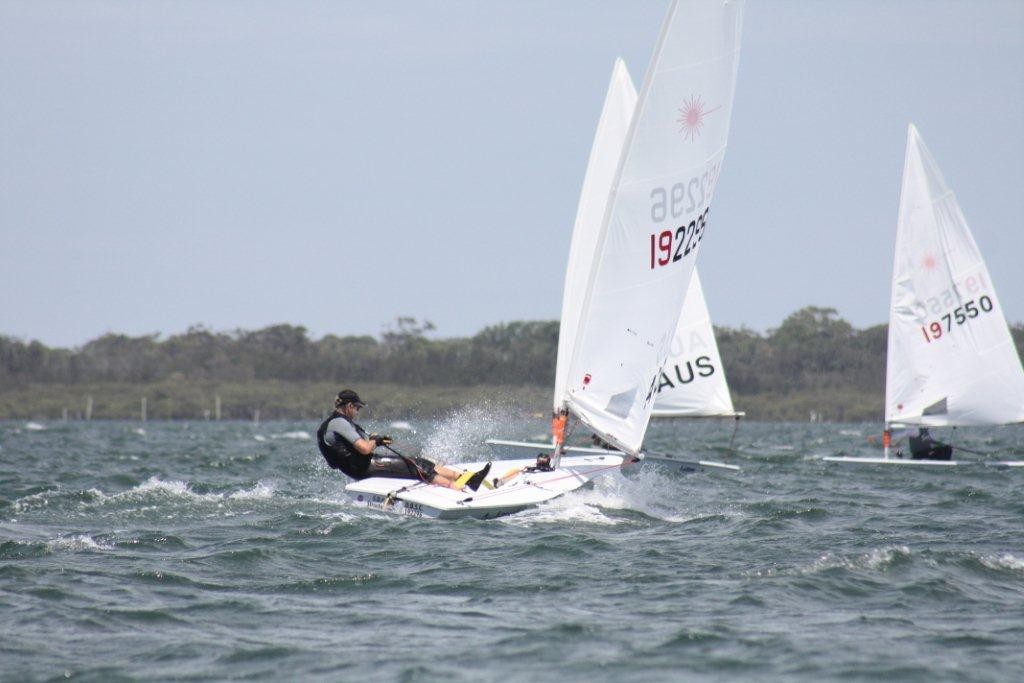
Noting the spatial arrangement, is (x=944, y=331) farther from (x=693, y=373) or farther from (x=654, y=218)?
(x=654, y=218)

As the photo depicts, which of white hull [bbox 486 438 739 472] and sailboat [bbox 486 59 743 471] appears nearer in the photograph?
white hull [bbox 486 438 739 472]

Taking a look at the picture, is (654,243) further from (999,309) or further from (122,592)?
(999,309)

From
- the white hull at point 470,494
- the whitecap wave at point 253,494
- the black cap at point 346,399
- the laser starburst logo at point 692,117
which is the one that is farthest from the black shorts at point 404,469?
the laser starburst logo at point 692,117

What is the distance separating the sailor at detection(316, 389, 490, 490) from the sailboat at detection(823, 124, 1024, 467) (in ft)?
36.0

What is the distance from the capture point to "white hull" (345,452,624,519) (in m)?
12.9

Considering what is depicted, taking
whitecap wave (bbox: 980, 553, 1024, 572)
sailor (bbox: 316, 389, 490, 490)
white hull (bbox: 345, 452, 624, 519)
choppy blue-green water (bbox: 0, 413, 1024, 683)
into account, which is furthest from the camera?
sailor (bbox: 316, 389, 490, 490)

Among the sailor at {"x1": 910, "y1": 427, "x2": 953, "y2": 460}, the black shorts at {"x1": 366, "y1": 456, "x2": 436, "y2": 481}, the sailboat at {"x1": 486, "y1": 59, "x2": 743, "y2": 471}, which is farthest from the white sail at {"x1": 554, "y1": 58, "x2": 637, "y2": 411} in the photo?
the sailor at {"x1": 910, "y1": 427, "x2": 953, "y2": 460}

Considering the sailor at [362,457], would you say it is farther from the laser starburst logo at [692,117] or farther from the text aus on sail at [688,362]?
the text aus on sail at [688,362]

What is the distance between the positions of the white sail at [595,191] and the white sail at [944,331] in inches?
252

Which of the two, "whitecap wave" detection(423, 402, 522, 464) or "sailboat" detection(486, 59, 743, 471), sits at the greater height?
"sailboat" detection(486, 59, 743, 471)


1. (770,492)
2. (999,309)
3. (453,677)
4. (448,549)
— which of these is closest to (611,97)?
(770,492)

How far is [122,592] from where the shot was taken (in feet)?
29.5

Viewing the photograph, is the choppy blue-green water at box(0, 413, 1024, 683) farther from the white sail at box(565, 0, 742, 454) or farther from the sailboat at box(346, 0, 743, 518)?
the white sail at box(565, 0, 742, 454)

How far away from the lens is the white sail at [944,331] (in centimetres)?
2277
